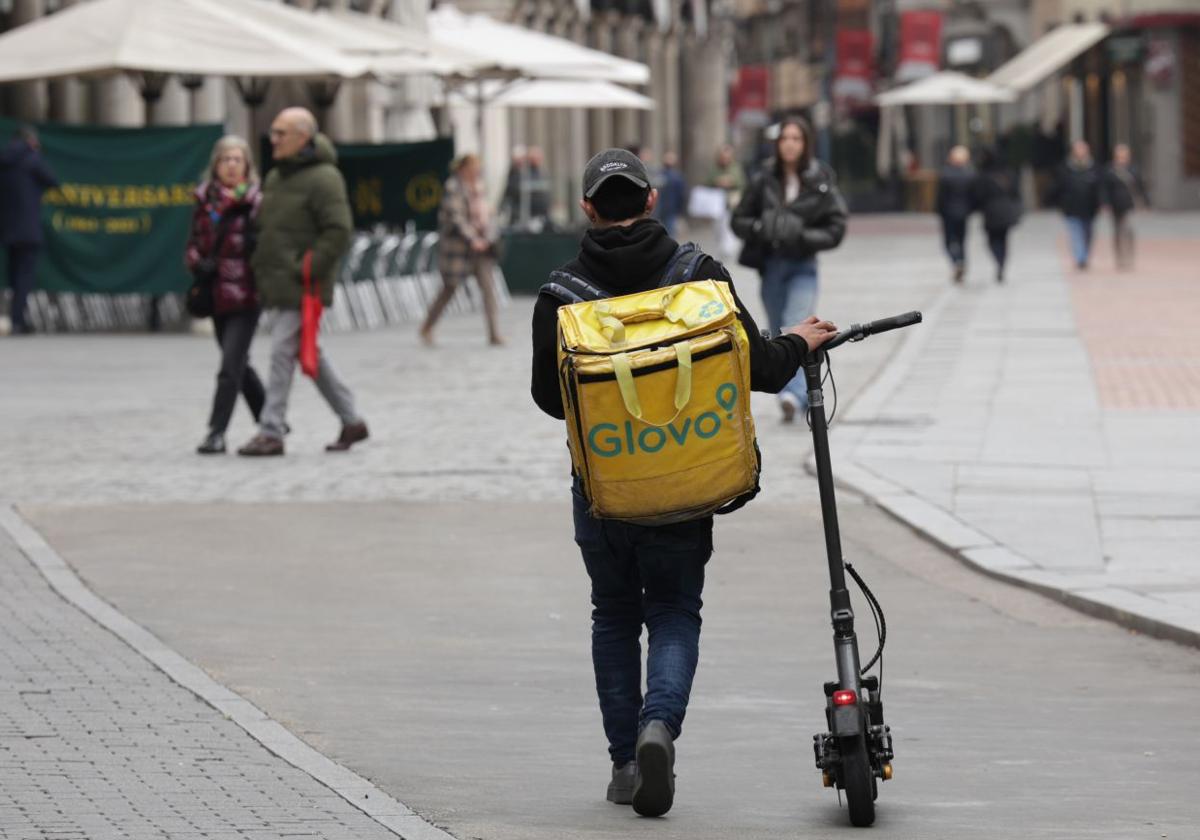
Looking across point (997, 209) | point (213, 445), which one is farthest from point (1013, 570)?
point (997, 209)

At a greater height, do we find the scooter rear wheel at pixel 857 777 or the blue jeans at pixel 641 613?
the blue jeans at pixel 641 613

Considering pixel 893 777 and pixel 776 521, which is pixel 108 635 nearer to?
pixel 893 777

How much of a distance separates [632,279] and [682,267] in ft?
0.38

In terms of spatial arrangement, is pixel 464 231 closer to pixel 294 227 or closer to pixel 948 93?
pixel 294 227

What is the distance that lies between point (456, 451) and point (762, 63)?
91.8m

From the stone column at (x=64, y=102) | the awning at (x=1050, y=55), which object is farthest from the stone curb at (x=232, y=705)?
the awning at (x=1050, y=55)

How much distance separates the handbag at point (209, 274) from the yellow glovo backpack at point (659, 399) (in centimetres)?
871

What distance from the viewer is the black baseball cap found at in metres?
6.31

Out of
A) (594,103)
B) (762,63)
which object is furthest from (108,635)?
(762,63)

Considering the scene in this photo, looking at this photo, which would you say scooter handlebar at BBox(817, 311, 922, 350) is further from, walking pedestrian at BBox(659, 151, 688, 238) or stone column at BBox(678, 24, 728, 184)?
stone column at BBox(678, 24, 728, 184)

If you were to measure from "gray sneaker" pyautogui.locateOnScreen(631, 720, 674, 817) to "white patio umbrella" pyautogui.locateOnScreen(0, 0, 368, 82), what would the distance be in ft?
56.4

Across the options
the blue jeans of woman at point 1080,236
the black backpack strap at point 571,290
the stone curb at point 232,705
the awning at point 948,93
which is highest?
the black backpack strap at point 571,290

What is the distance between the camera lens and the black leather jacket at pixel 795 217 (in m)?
15.9

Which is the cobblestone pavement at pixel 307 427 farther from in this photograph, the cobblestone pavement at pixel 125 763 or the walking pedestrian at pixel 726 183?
the walking pedestrian at pixel 726 183
